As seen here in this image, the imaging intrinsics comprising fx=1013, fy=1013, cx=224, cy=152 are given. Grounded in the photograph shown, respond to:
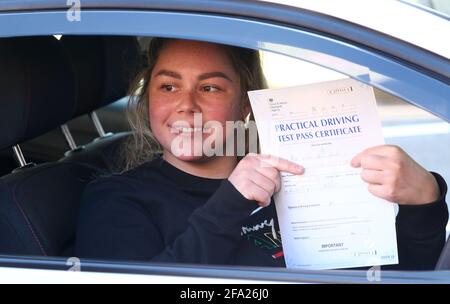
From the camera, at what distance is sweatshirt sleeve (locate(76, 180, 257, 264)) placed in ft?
7.06

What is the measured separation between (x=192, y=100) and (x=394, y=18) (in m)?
0.65

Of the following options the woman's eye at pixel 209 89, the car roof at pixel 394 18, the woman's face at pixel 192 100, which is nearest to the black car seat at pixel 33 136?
the woman's face at pixel 192 100

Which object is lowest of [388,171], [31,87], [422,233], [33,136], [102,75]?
[422,233]

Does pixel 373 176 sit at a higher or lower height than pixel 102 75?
lower

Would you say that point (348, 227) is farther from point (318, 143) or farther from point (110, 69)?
point (110, 69)

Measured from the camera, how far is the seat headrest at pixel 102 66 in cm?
297

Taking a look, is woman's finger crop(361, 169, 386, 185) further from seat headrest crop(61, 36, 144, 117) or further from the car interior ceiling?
seat headrest crop(61, 36, 144, 117)

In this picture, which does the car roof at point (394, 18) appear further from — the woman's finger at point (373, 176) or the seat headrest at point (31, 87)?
the seat headrest at point (31, 87)

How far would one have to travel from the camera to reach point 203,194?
2457 mm

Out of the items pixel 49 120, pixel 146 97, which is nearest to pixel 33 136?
pixel 49 120

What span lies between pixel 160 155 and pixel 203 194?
0.67ft

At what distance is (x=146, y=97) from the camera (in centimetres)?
263

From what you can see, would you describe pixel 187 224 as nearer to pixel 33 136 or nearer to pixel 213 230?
pixel 213 230

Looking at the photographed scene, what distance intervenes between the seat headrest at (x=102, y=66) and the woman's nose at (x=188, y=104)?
55 cm
